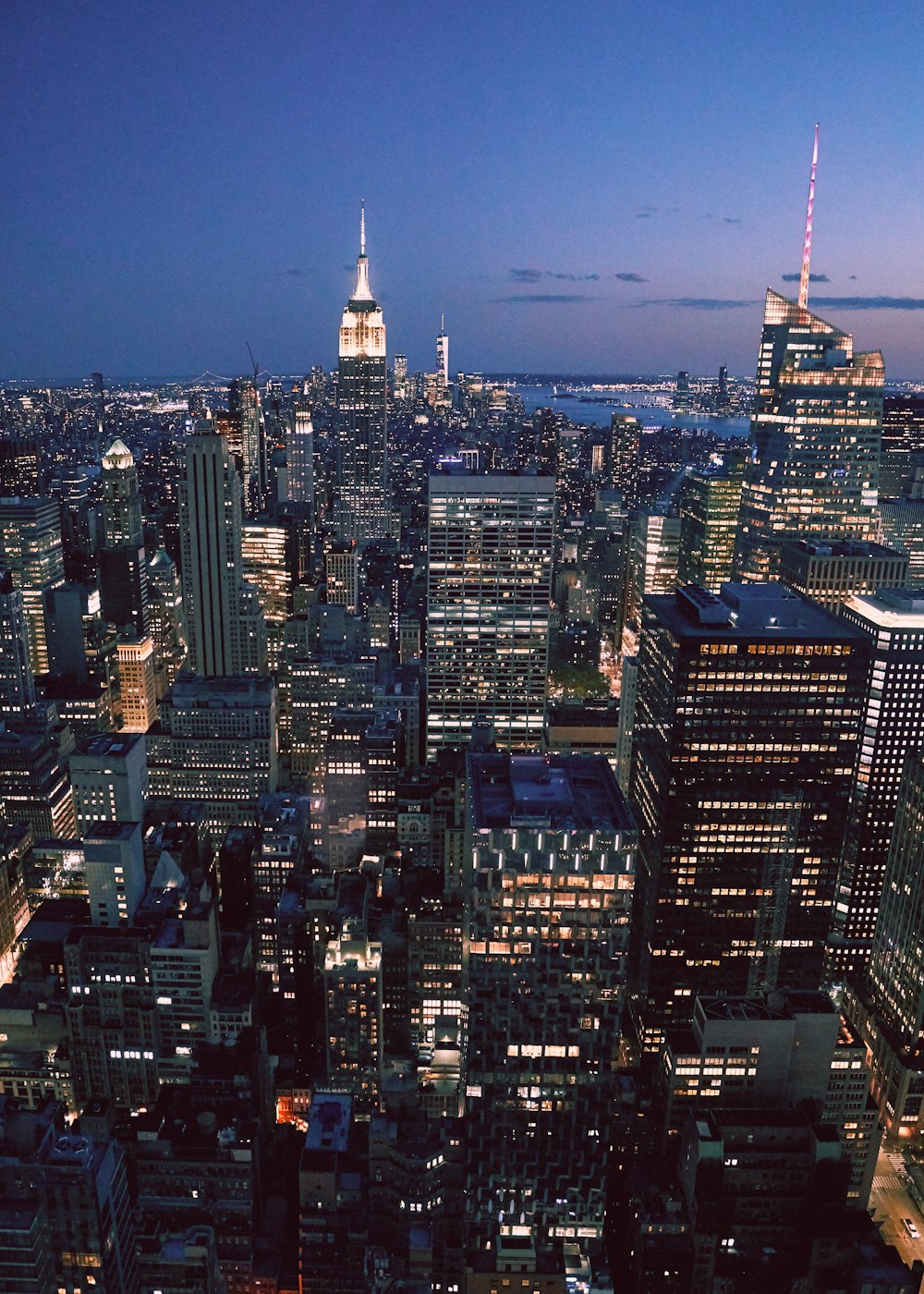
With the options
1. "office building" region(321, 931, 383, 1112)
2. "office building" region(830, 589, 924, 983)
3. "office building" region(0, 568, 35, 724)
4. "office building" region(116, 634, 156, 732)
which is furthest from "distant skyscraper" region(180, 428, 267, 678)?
"office building" region(830, 589, 924, 983)

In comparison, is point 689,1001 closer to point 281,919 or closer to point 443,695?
point 281,919

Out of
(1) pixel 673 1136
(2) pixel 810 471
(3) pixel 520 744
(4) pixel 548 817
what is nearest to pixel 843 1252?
(1) pixel 673 1136

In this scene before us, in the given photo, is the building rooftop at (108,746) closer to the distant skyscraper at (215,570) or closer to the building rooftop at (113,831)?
the building rooftop at (113,831)

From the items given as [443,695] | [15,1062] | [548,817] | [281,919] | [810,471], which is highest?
[810,471]

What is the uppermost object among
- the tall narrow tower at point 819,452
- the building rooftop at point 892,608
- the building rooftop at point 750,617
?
the tall narrow tower at point 819,452

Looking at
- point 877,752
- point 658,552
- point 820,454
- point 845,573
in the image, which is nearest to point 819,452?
point 820,454

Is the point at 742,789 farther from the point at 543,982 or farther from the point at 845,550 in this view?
the point at 845,550

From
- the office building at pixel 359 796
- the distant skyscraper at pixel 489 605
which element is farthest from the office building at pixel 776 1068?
the distant skyscraper at pixel 489 605
